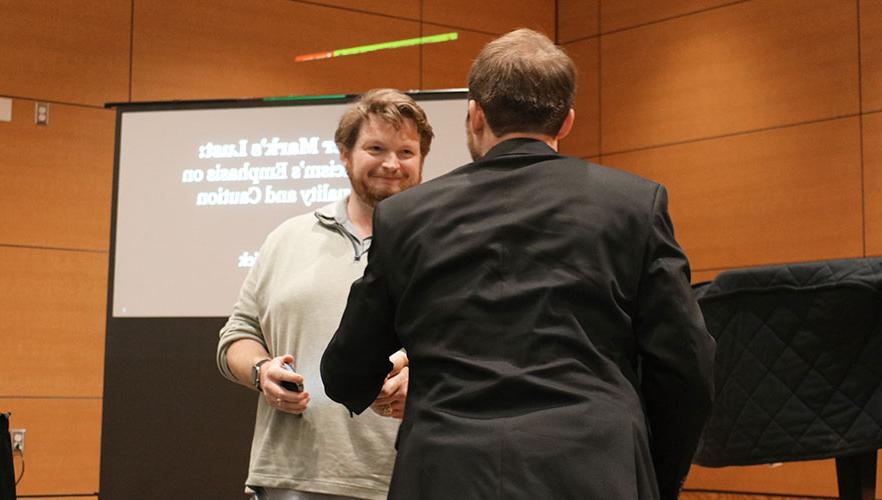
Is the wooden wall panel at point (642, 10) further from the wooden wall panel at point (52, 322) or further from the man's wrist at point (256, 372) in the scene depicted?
the man's wrist at point (256, 372)

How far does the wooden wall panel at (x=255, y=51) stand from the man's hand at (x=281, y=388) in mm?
4342

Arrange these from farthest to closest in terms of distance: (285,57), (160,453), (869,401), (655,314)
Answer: (285,57)
(160,453)
(869,401)
(655,314)

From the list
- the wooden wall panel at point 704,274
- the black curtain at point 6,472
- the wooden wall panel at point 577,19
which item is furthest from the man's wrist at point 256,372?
the wooden wall panel at point 577,19

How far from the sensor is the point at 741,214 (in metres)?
6.24

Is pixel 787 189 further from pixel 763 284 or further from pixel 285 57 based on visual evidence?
pixel 763 284

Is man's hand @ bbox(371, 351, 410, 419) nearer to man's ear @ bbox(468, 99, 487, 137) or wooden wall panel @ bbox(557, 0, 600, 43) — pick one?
man's ear @ bbox(468, 99, 487, 137)

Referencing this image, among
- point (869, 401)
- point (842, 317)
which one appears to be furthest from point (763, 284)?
point (869, 401)

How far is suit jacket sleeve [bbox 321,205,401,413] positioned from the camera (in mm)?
1695

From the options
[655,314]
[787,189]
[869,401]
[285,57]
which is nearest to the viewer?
[655,314]

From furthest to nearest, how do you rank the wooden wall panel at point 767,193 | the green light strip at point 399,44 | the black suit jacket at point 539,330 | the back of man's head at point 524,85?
the green light strip at point 399,44 → the wooden wall panel at point 767,193 → the back of man's head at point 524,85 → the black suit jacket at point 539,330

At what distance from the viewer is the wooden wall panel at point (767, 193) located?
229 inches

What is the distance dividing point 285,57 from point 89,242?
1.55m

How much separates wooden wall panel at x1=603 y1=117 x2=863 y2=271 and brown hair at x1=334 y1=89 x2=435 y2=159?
378cm

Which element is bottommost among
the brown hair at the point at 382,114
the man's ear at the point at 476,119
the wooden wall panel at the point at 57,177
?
the man's ear at the point at 476,119
